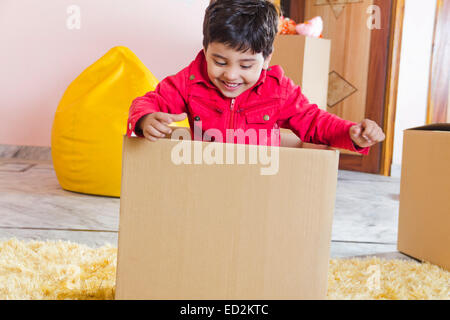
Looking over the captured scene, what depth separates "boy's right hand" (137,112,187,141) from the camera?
0.73 meters

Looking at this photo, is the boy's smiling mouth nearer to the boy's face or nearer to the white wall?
the boy's face

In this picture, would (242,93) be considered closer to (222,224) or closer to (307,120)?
(307,120)

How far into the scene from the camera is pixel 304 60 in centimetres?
271

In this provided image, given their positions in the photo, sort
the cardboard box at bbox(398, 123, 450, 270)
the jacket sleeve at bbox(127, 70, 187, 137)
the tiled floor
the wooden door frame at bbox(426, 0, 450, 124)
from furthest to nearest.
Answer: the wooden door frame at bbox(426, 0, 450, 124) → the tiled floor → the cardboard box at bbox(398, 123, 450, 270) → the jacket sleeve at bbox(127, 70, 187, 137)

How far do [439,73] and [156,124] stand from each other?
2690mm

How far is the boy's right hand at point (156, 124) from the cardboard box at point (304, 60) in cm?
206

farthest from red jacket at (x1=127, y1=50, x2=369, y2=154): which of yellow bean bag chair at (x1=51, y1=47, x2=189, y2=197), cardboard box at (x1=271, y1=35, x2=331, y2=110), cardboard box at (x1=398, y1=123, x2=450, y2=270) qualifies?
cardboard box at (x1=271, y1=35, x2=331, y2=110)

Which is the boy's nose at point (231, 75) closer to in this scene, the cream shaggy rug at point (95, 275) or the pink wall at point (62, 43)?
the cream shaggy rug at point (95, 275)

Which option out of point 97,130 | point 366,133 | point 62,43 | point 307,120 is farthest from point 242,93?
point 62,43

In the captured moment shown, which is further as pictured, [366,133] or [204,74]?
[204,74]

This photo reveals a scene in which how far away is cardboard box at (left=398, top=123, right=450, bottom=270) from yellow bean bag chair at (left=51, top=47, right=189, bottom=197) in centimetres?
104

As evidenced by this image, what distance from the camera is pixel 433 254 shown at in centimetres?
123

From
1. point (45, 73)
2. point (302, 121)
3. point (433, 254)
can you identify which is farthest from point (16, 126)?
point (433, 254)
